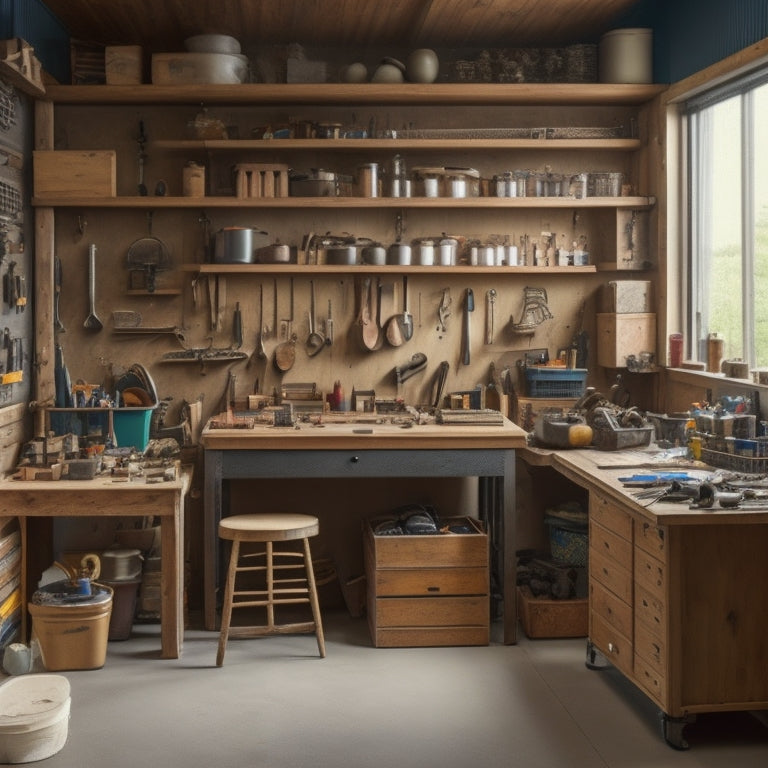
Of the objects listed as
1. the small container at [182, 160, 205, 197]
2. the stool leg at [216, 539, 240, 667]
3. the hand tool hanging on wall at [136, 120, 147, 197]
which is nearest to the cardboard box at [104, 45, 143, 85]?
the hand tool hanging on wall at [136, 120, 147, 197]

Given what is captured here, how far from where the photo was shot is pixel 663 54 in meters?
5.42

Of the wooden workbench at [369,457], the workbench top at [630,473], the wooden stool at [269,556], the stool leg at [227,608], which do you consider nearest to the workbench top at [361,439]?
the wooden workbench at [369,457]

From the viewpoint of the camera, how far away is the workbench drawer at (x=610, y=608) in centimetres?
401

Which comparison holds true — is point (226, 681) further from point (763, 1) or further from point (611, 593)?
point (763, 1)

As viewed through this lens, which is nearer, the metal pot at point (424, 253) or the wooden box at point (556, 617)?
the wooden box at point (556, 617)

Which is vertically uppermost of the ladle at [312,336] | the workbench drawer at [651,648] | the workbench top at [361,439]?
the ladle at [312,336]

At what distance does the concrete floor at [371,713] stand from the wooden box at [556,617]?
0.21 ft

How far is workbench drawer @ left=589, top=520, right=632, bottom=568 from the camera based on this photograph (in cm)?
401

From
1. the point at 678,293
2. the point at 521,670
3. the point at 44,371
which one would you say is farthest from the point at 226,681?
the point at 678,293

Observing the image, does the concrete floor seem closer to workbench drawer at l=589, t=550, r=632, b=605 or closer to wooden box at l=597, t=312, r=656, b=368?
workbench drawer at l=589, t=550, r=632, b=605

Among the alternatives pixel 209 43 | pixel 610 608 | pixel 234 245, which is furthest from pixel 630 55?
pixel 610 608

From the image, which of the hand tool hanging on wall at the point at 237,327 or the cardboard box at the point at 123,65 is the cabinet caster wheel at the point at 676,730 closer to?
the hand tool hanging on wall at the point at 237,327

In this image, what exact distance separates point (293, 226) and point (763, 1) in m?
2.53

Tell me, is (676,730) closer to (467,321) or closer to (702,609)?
(702,609)
